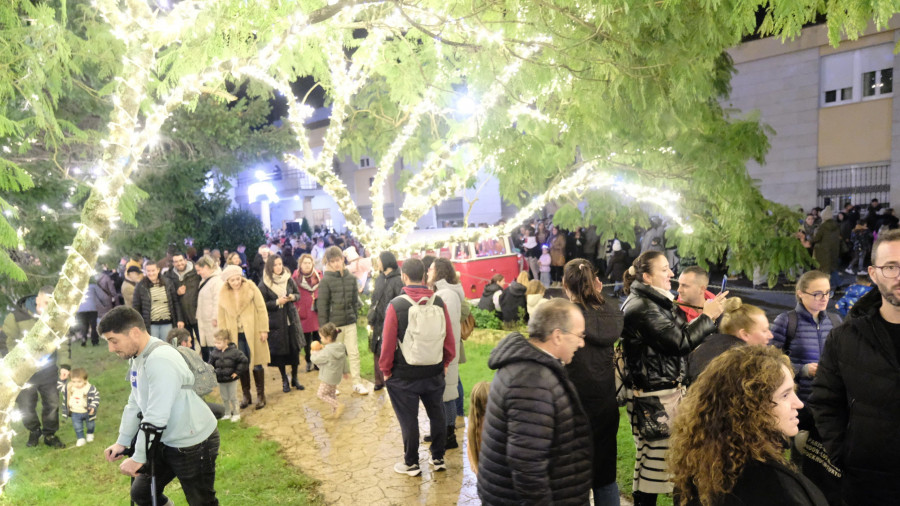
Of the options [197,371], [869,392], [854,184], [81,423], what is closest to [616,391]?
[869,392]

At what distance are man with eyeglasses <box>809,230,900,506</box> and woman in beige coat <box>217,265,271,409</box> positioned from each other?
6.55 meters

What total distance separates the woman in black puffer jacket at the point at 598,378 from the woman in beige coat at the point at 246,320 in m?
5.11

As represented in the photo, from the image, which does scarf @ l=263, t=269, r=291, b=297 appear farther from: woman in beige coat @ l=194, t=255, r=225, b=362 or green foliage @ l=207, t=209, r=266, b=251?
green foliage @ l=207, t=209, r=266, b=251

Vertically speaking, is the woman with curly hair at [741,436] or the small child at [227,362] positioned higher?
the woman with curly hair at [741,436]

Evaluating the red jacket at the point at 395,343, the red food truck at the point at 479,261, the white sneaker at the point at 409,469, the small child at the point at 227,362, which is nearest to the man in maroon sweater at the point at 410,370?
the red jacket at the point at 395,343

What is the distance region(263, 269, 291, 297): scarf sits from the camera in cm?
834

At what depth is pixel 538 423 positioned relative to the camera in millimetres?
2836

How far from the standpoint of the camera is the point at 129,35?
201 inches

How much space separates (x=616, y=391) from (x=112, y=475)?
523 cm

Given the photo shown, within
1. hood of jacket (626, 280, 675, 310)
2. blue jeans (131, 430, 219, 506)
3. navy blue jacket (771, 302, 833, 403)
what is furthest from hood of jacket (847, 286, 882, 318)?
blue jeans (131, 430, 219, 506)

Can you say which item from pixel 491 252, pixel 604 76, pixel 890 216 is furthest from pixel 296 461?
pixel 890 216

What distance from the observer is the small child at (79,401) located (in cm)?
689

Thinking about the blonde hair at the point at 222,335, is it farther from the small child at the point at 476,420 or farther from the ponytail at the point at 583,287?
the ponytail at the point at 583,287

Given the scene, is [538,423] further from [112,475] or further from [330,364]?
[112,475]
